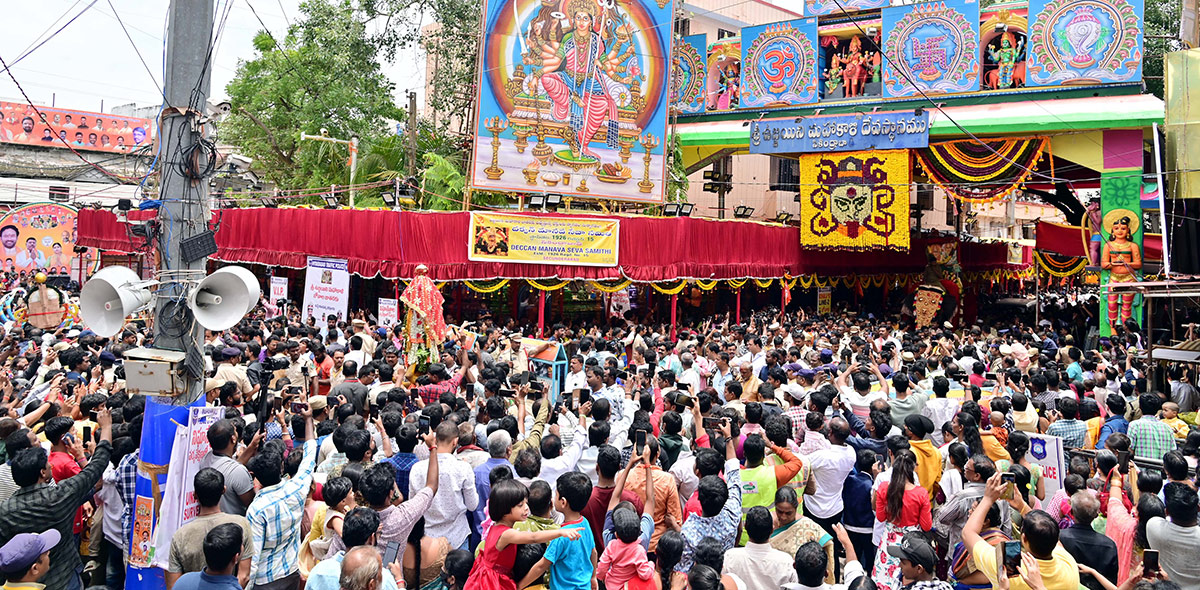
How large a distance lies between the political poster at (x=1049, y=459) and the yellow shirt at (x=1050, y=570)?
1.90 m

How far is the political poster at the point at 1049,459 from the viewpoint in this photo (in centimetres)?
613

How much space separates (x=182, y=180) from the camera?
6367 mm

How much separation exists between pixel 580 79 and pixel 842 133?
24.2 ft

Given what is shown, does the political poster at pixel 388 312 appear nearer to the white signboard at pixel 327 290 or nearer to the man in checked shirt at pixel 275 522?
the white signboard at pixel 327 290

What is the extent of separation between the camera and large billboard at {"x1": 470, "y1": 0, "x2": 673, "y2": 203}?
20.6 meters

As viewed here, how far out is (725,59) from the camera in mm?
26688

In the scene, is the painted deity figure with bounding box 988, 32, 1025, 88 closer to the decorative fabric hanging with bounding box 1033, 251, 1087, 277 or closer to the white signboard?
the decorative fabric hanging with bounding box 1033, 251, 1087, 277

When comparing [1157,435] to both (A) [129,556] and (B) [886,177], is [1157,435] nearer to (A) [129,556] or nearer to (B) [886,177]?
(A) [129,556]

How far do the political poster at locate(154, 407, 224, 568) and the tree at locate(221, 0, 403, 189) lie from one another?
22.9 meters

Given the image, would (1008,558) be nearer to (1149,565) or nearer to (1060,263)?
(1149,565)

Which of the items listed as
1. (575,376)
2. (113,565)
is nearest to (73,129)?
(575,376)

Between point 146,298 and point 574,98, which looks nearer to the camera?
point 146,298

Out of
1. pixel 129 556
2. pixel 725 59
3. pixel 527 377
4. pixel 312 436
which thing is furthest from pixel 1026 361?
pixel 725 59

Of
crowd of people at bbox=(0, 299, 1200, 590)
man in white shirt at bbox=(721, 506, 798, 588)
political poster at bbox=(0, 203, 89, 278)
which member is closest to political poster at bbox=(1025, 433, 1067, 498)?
crowd of people at bbox=(0, 299, 1200, 590)
